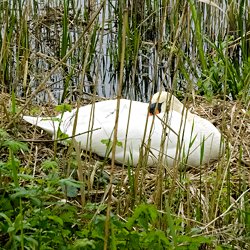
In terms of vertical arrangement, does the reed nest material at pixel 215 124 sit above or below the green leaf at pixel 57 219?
below

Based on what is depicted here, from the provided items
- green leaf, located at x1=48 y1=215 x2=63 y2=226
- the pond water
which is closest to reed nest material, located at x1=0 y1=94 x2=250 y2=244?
green leaf, located at x1=48 y1=215 x2=63 y2=226

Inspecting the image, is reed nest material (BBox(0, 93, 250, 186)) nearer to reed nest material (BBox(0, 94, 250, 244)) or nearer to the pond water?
reed nest material (BBox(0, 94, 250, 244))

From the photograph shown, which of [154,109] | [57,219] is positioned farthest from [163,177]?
[57,219]

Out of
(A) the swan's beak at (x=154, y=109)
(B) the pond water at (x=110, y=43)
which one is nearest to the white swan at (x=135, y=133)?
(A) the swan's beak at (x=154, y=109)

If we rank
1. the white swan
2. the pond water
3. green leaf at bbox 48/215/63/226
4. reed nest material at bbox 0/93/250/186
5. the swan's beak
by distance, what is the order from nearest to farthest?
green leaf at bbox 48/215/63/226
the swan's beak
reed nest material at bbox 0/93/250/186
the white swan
the pond water

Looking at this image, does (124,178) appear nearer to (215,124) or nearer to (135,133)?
(135,133)

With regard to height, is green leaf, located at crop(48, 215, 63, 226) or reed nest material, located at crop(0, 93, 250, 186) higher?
green leaf, located at crop(48, 215, 63, 226)

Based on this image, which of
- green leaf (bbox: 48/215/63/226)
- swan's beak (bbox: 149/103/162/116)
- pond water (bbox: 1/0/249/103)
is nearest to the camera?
green leaf (bbox: 48/215/63/226)

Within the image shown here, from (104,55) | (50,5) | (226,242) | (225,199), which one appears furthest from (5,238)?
(50,5)

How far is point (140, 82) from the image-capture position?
18.7 feet

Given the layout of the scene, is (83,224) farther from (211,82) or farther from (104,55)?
(104,55)

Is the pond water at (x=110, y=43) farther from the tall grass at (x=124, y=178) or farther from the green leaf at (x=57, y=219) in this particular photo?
the green leaf at (x=57, y=219)

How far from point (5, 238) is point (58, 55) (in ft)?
11.7

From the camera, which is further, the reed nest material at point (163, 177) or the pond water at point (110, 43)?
the pond water at point (110, 43)
